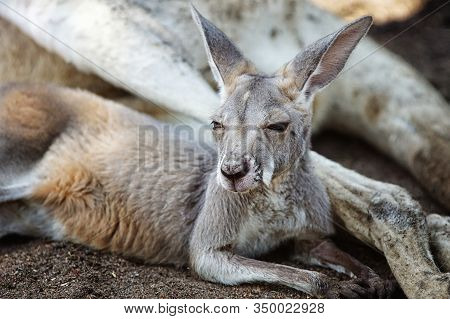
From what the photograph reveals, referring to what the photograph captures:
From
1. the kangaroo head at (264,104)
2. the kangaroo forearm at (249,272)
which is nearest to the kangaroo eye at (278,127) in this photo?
the kangaroo head at (264,104)

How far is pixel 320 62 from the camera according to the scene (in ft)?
10.6

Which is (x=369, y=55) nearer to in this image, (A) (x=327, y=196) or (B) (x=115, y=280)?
(A) (x=327, y=196)

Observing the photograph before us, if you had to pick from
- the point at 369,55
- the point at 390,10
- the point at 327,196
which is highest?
the point at 390,10

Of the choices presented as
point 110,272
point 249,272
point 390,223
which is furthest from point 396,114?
point 110,272

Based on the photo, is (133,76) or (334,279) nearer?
(334,279)

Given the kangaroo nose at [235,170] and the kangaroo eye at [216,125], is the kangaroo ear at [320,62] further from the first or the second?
the kangaroo nose at [235,170]

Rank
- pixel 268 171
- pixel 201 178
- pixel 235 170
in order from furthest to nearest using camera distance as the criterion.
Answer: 1. pixel 201 178
2. pixel 268 171
3. pixel 235 170

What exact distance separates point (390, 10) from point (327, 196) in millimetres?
2597

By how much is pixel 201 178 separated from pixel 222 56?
576mm

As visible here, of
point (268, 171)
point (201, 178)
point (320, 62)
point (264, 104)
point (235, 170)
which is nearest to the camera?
point (235, 170)

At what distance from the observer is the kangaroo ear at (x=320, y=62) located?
126 inches

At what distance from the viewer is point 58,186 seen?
366 cm

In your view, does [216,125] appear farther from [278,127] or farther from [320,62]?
[320,62]
